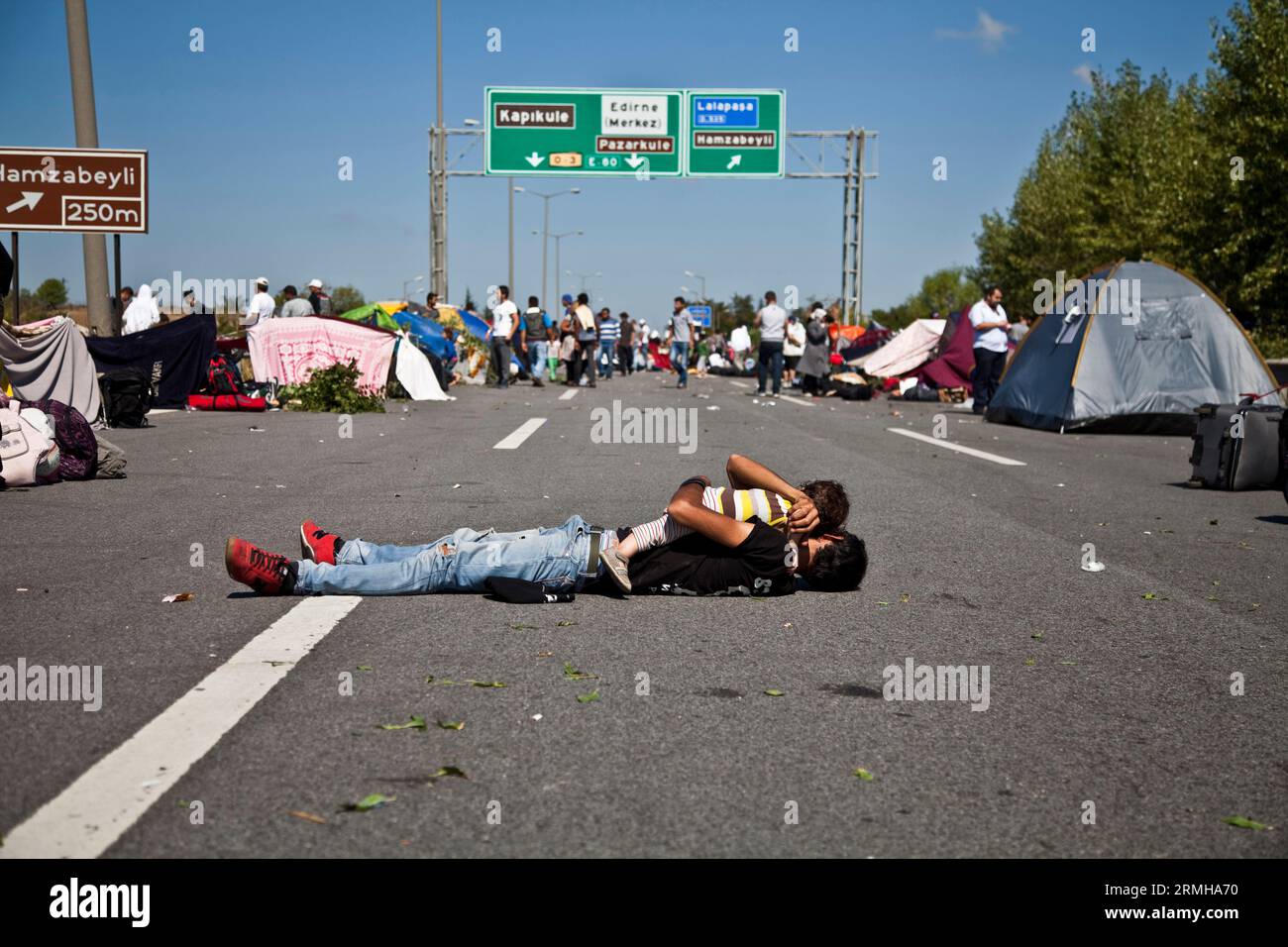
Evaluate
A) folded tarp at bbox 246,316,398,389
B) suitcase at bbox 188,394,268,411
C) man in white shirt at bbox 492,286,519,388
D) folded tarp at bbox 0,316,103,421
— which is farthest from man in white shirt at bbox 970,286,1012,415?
folded tarp at bbox 0,316,103,421

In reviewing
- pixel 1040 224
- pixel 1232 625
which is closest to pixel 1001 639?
pixel 1232 625

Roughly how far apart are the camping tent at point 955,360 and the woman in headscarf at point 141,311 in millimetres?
16005

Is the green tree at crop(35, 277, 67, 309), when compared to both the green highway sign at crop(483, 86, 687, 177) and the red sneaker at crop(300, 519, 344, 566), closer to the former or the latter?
the green highway sign at crop(483, 86, 687, 177)

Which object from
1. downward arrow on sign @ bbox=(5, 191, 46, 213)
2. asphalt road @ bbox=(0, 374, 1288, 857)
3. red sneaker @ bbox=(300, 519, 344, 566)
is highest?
downward arrow on sign @ bbox=(5, 191, 46, 213)

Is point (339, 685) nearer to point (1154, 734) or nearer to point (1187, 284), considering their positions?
point (1154, 734)

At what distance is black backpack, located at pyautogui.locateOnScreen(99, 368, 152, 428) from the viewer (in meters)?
15.3

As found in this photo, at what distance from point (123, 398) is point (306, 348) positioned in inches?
258

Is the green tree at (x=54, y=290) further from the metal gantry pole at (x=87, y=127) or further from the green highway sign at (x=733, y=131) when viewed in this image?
the metal gantry pole at (x=87, y=127)

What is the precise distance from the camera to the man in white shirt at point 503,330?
29469 mm

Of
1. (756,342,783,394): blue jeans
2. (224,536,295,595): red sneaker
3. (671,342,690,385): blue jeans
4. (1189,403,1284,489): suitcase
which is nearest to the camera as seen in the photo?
(224,536,295,595): red sneaker

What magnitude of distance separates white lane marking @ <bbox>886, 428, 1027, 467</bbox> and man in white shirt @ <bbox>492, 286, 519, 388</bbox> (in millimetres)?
13340

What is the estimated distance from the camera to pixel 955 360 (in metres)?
28.4

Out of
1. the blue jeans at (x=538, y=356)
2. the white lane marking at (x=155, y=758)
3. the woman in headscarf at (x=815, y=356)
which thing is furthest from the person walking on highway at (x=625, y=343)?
the white lane marking at (x=155, y=758)

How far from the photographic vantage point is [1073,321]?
18797 mm
